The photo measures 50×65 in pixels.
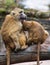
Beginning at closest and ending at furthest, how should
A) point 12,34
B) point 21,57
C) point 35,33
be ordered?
point 21,57
point 12,34
point 35,33

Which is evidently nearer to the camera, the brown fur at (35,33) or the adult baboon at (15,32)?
the adult baboon at (15,32)

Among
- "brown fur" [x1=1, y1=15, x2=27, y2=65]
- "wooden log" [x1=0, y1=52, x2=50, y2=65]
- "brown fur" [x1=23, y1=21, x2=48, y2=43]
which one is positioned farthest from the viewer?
"brown fur" [x1=23, y1=21, x2=48, y2=43]

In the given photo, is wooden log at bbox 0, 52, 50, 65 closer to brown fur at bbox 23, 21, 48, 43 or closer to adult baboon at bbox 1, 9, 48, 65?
adult baboon at bbox 1, 9, 48, 65

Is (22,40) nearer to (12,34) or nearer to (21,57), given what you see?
(12,34)

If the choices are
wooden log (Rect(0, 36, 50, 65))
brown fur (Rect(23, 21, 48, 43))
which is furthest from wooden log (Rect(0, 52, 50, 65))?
brown fur (Rect(23, 21, 48, 43))

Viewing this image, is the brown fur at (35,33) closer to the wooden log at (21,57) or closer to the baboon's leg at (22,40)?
the baboon's leg at (22,40)

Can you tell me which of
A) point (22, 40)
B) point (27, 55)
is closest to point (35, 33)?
point (22, 40)

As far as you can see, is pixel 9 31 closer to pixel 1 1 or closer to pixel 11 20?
pixel 11 20

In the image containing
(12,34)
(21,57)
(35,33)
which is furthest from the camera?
(35,33)

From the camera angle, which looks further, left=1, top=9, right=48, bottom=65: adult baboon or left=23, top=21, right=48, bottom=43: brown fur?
left=23, top=21, right=48, bottom=43: brown fur

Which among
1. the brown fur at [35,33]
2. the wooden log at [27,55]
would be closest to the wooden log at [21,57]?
the wooden log at [27,55]

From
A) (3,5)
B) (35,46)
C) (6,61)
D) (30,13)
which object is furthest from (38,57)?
(3,5)

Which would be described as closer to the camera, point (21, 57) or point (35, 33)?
point (21, 57)

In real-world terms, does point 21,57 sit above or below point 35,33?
below
